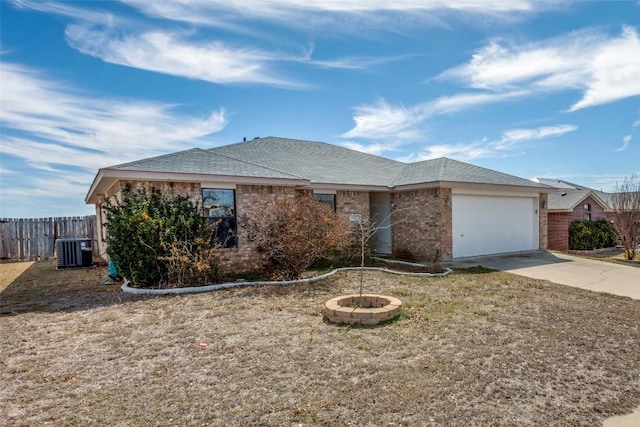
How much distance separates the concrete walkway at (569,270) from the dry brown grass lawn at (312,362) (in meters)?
1.67

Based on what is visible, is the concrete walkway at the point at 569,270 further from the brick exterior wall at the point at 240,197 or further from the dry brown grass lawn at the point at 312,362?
the brick exterior wall at the point at 240,197

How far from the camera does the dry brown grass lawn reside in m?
3.30

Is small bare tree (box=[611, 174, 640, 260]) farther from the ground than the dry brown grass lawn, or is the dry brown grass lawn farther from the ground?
small bare tree (box=[611, 174, 640, 260])

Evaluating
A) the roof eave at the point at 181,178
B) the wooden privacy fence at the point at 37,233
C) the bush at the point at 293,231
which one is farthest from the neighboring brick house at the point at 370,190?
the wooden privacy fence at the point at 37,233

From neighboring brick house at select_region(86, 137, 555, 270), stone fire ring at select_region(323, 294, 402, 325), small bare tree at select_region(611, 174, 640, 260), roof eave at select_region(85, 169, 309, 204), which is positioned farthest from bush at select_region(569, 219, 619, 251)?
stone fire ring at select_region(323, 294, 402, 325)

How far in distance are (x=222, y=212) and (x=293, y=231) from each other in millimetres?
2471

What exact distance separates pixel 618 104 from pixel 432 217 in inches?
369

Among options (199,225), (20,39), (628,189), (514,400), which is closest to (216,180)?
(199,225)

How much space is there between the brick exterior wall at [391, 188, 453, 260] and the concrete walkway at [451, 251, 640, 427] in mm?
942

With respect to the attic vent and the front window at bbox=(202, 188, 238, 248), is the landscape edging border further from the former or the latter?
the attic vent

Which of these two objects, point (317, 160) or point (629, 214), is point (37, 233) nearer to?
point (317, 160)

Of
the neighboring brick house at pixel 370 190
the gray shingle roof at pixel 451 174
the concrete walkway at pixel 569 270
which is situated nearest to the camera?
the concrete walkway at pixel 569 270

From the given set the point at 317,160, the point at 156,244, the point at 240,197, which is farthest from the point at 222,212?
the point at 317,160

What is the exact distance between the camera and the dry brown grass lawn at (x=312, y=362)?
330cm
